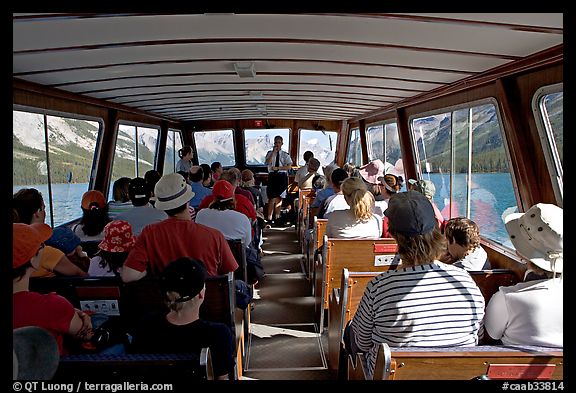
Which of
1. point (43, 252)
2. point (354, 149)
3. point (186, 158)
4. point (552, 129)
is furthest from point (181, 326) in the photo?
point (354, 149)

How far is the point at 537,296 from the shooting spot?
6.23 ft

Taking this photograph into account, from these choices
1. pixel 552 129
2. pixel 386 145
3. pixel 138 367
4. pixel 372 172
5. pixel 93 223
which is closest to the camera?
pixel 138 367

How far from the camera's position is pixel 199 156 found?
37.4 ft

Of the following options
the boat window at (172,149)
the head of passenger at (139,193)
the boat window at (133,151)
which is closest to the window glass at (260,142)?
the boat window at (172,149)

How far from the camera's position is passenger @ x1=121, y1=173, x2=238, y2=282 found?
A: 8.57 feet

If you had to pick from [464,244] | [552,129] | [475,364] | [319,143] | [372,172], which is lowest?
[475,364]

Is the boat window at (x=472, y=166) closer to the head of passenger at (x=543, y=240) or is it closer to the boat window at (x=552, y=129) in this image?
the boat window at (x=552, y=129)

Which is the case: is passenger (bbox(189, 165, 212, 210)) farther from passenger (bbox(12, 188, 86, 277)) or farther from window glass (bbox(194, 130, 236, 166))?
window glass (bbox(194, 130, 236, 166))

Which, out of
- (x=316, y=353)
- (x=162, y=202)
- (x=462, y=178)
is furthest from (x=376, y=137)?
(x=162, y=202)

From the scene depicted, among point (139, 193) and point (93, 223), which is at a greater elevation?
point (139, 193)

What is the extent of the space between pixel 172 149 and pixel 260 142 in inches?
83.9

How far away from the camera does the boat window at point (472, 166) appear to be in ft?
12.9

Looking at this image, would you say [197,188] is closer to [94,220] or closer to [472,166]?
A: [94,220]
